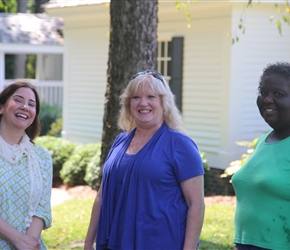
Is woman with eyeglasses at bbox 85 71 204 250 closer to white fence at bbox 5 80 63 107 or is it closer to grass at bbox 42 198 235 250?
grass at bbox 42 198 235 250

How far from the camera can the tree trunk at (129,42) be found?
8.70m

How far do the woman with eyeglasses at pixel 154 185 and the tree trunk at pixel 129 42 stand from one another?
410cm

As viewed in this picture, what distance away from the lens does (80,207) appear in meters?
12.1

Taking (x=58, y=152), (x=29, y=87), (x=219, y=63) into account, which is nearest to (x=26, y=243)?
(x=29, y=87)

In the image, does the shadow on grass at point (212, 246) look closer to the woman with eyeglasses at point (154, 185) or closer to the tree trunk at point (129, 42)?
the tree trunk at point (129, 42)

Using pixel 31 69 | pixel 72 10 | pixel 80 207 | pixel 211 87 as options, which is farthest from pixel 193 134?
pixel 31 69

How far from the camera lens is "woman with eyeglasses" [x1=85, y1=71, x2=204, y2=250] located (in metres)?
4.39

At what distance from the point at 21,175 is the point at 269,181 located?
5.20 ft

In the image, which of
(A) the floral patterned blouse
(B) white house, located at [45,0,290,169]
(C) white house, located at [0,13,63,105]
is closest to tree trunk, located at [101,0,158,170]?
(A) the floral patterned blouse

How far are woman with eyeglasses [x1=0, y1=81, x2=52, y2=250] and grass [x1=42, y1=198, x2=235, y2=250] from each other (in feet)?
13.2

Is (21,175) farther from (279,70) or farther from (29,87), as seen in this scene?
(279,70)

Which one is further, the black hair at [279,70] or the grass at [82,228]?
the grass at [82,228]

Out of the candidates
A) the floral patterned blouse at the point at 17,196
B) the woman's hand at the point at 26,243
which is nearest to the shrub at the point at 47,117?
the floral patterned blouse at the point at 17,196

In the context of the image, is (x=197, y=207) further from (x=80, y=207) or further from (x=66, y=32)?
(x=66, y=32)
